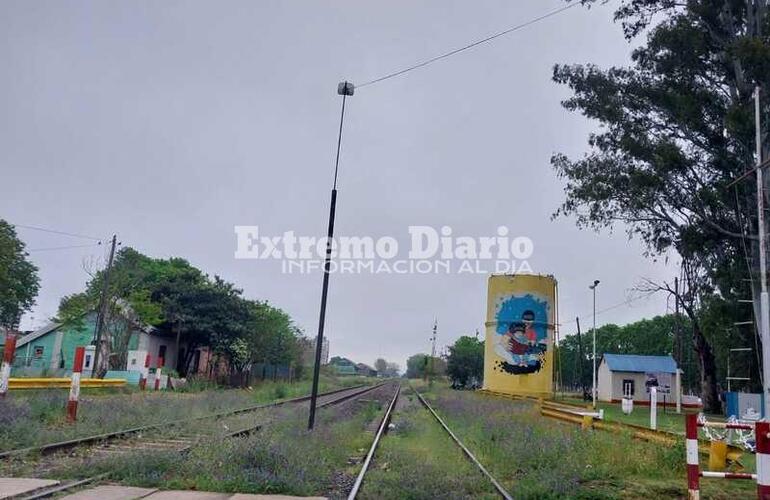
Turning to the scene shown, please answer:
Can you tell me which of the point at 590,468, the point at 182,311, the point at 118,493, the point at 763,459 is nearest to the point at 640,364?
the point at 182,311

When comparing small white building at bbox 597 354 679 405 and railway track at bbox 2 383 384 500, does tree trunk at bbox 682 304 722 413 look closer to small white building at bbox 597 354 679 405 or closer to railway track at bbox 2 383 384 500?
small white building at bbox 597 354 679 405

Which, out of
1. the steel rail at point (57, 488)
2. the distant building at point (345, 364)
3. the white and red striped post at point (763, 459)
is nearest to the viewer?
the white and red striped post at point (763, 459)

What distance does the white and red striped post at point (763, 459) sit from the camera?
6.21m

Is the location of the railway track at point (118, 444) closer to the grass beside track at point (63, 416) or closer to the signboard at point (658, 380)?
the grass beside track at point (63, 416)

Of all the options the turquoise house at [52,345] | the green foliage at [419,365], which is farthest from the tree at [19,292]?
the green foliage at [419,365]

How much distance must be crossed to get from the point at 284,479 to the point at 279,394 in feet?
84.4

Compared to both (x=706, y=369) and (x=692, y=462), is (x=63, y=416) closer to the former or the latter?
(x=692, y=462)

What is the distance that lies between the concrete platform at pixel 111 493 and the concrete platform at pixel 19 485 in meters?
0.47

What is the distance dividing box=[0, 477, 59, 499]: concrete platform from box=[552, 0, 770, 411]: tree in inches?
739

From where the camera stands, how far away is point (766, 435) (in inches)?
246

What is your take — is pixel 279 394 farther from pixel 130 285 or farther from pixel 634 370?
pixel 634 370

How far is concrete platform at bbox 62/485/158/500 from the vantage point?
7121mm

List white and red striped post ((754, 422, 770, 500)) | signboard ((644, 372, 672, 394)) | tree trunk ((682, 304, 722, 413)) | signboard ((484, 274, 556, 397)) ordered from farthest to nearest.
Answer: signboard ((644, 372, 672, 394)), signboard ((484, 274, 556, 397)), tree trunk ((682, 304, 722, 413)), white and red striped post ((754, 422, 770, 500))

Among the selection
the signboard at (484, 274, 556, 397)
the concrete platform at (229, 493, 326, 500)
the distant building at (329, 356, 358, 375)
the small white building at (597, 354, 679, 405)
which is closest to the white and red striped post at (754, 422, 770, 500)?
the concrete platform at (229, 493, 326, 500)
